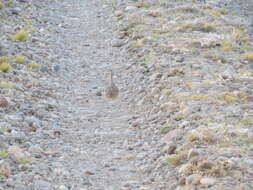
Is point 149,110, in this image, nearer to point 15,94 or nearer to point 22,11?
point 15,94

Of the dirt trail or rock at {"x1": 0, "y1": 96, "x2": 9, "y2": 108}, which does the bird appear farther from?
rock at {"x1": 0, "y1": 96, "x2": 9, "y2": 108}

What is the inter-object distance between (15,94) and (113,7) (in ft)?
40.3

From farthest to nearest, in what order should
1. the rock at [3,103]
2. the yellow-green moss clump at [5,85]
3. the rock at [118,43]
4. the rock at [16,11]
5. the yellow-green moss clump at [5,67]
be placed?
the rock at [16,11] < the rock at [118,43] < the yellow-green moss clump at [5,67] < the yellow-green moss clump at [5,85] < the rock at [3,103]

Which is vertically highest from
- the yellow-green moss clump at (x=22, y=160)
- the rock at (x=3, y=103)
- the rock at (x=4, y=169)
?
the rock at (x=3, y=103)

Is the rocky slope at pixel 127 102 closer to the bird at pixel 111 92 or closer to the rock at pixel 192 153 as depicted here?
the rock at pixel 192 153

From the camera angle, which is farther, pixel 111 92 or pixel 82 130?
pixel 111 92

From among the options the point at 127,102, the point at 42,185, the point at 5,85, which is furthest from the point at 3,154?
the point at 127,102

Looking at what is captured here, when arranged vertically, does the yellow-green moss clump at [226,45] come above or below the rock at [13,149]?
above

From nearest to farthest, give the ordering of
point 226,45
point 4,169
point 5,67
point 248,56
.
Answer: point 4,169 → point 5,67 → point 248,56 → point 226,45

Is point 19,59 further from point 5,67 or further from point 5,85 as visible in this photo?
point 5,85

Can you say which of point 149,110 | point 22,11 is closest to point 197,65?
point 149,110

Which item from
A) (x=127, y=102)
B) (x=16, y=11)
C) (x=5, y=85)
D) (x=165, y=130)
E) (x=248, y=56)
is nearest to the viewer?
(x=165, y=130)

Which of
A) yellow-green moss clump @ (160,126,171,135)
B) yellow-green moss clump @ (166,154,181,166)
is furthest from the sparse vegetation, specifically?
yellow-green moss clump @ (166,154,181,166)

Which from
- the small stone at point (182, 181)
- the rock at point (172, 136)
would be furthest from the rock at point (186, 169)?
the rock at point (172, 136)
